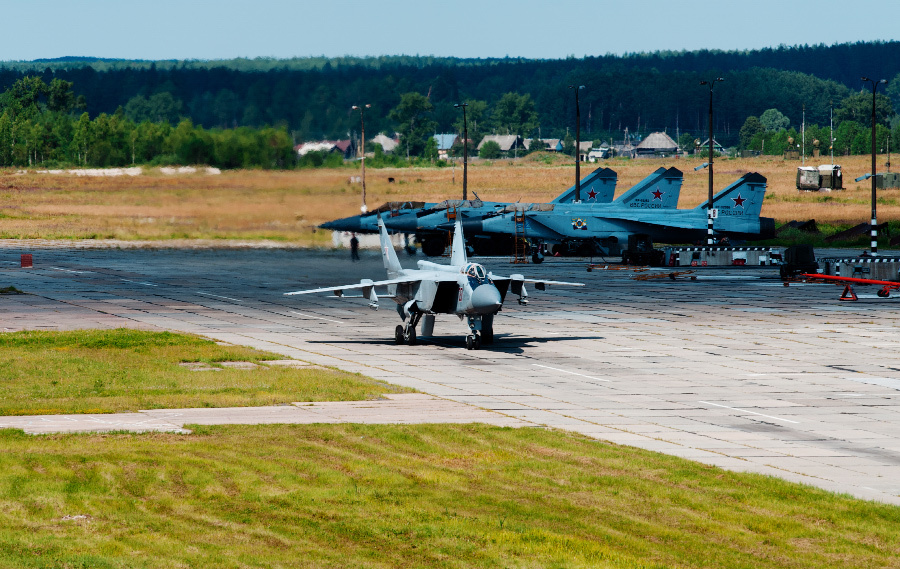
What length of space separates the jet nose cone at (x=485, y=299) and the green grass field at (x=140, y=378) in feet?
18.3

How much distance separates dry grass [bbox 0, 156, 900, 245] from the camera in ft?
229

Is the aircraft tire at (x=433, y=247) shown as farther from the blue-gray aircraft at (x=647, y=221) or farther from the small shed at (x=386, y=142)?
the small shed at (x=386, y=142)

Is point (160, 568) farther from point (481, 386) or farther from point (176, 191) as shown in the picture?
point (176, 191)

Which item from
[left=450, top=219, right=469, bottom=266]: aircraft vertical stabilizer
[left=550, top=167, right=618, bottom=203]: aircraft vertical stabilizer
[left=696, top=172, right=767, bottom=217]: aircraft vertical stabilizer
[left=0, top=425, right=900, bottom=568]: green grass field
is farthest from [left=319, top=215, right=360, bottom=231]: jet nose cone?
[left=0, top=425, right=900, bottom=568]: green grass field

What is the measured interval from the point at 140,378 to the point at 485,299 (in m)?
10.4

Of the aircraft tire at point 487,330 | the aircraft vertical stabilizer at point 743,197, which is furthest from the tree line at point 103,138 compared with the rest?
the aircraft vertical stabilizer at point 743,197

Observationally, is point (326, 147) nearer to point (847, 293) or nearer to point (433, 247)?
point (433, 247)

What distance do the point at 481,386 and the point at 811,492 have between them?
1243cm

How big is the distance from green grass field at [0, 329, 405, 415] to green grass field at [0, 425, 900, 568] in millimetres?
4508

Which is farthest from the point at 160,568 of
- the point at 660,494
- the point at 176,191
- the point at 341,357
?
the point at 176,191

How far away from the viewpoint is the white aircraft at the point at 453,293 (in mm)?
34281

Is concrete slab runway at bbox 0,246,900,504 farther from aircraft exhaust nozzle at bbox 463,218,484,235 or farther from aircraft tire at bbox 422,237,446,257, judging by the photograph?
aircraft exhaust nozzle at bbox 463,218,484,235

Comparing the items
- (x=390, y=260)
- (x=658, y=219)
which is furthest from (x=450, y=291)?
(x=658, y=219)

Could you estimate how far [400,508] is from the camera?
52.2ft
